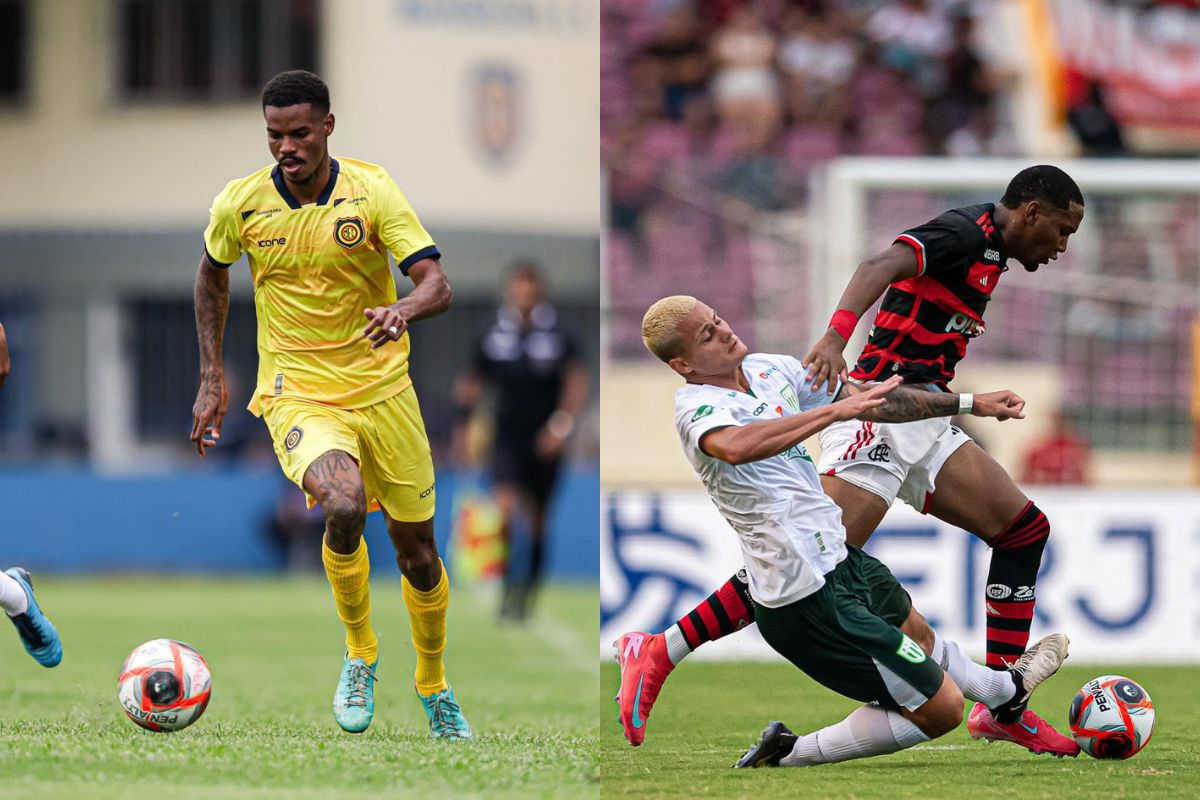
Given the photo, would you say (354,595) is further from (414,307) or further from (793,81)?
(793,81)

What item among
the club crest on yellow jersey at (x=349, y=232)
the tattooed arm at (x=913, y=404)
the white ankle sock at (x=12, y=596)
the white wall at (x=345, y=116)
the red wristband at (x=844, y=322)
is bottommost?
the white ankle sock at (x=12, y=596)

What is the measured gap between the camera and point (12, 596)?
6.64 metres

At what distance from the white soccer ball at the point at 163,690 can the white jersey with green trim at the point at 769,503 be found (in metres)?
2.00

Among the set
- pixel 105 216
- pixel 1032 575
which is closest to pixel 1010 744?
pixel 1032 575

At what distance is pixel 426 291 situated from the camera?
6344 millimetres

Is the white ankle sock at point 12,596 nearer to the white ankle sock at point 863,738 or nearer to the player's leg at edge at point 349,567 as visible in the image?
the player's leg at edge at point 349,567

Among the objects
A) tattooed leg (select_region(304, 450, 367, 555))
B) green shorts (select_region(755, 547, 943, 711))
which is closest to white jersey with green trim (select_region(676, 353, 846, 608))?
green shorts (select_region(755, 547, 943, 711))

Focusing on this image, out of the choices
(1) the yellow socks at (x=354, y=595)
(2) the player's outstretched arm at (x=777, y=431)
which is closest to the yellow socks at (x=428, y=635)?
(1) the yellow socks at (x=354, y=595)

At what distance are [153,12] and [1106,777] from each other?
20.3 metres

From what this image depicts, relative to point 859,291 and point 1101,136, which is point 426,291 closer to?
point 859,291

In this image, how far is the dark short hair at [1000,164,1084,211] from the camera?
6285 mm

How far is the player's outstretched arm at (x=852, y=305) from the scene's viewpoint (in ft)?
19.2

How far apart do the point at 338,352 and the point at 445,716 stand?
4.63ft

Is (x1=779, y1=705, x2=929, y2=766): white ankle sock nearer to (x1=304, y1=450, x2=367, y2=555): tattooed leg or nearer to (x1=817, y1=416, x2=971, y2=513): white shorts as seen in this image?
(x1=817, y1=416, x2=971, y2=513): white shorts
